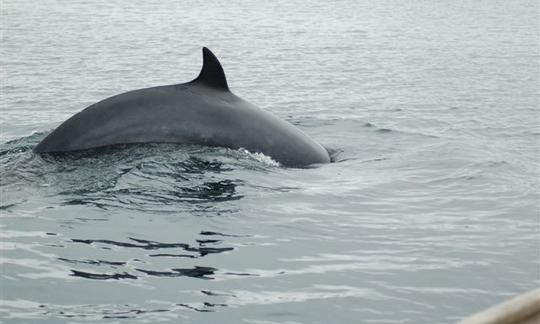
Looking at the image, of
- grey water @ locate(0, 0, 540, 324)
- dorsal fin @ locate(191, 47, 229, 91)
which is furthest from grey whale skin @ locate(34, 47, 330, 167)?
grey water @ locate(0, 0, 540, 324)

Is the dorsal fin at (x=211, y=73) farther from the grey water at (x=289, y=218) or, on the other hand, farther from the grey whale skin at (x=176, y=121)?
the grey water at (x=289, y=218)

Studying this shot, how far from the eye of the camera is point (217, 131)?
10172 millimetres

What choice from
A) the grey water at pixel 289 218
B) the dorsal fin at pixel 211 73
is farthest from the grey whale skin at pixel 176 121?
the grey water at pixel 289 218

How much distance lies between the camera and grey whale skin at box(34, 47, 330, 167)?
989cm

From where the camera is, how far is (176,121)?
10.2 meters

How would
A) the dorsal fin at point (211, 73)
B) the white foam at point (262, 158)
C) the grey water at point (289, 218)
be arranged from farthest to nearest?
the white foam at point (262, 158)
the dorsal fin at point (211, 73)
the grey water at point (289, 218)

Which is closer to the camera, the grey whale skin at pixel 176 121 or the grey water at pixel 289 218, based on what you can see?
the grey water at pixel 289 218

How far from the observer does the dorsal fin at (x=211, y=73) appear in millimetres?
9797

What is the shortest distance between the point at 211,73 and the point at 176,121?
26.4 inches

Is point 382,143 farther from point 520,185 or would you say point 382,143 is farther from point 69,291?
point 69,291

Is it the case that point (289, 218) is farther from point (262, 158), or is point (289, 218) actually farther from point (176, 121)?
point (176, 121)

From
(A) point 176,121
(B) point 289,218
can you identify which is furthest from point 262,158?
(B) point 289,218

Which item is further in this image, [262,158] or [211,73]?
[262,158]

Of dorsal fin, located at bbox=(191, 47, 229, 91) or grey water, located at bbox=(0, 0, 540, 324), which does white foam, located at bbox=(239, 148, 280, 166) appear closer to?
grey water, located at bbox=(0, 0, 540, 324)
